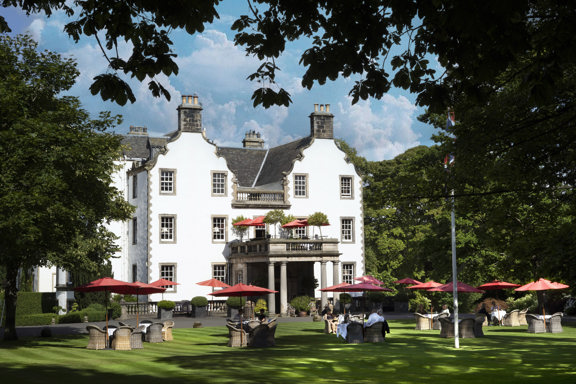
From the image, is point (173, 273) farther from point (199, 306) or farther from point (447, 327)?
point (447, 327)

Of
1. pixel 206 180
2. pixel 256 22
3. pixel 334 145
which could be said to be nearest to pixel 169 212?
pixel 206 180

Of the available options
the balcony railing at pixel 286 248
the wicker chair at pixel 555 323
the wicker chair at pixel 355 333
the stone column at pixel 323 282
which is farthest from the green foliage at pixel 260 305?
the wicker chair at pixel 555 323

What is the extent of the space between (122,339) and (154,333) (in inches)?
120

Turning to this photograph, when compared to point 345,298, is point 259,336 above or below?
below

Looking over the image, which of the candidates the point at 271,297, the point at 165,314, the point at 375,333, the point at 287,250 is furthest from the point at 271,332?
the point at 287,250

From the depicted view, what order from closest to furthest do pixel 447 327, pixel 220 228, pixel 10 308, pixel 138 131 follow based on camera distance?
1. pixel 10 308
2. pixel 447 327
3. pixel 220 228
4. pixel 138 131

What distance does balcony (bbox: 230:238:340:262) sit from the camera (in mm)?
47062

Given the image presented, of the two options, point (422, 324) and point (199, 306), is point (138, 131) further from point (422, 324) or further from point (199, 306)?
point (422, 324)

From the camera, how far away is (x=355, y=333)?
27.9 m

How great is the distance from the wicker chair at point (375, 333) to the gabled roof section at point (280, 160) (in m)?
25.8

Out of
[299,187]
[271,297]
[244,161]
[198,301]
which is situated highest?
[244,161]

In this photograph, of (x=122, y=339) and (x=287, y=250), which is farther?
(x=287, y=250)

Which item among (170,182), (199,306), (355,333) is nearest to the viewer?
(355,333)

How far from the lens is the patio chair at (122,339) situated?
82.6ft
